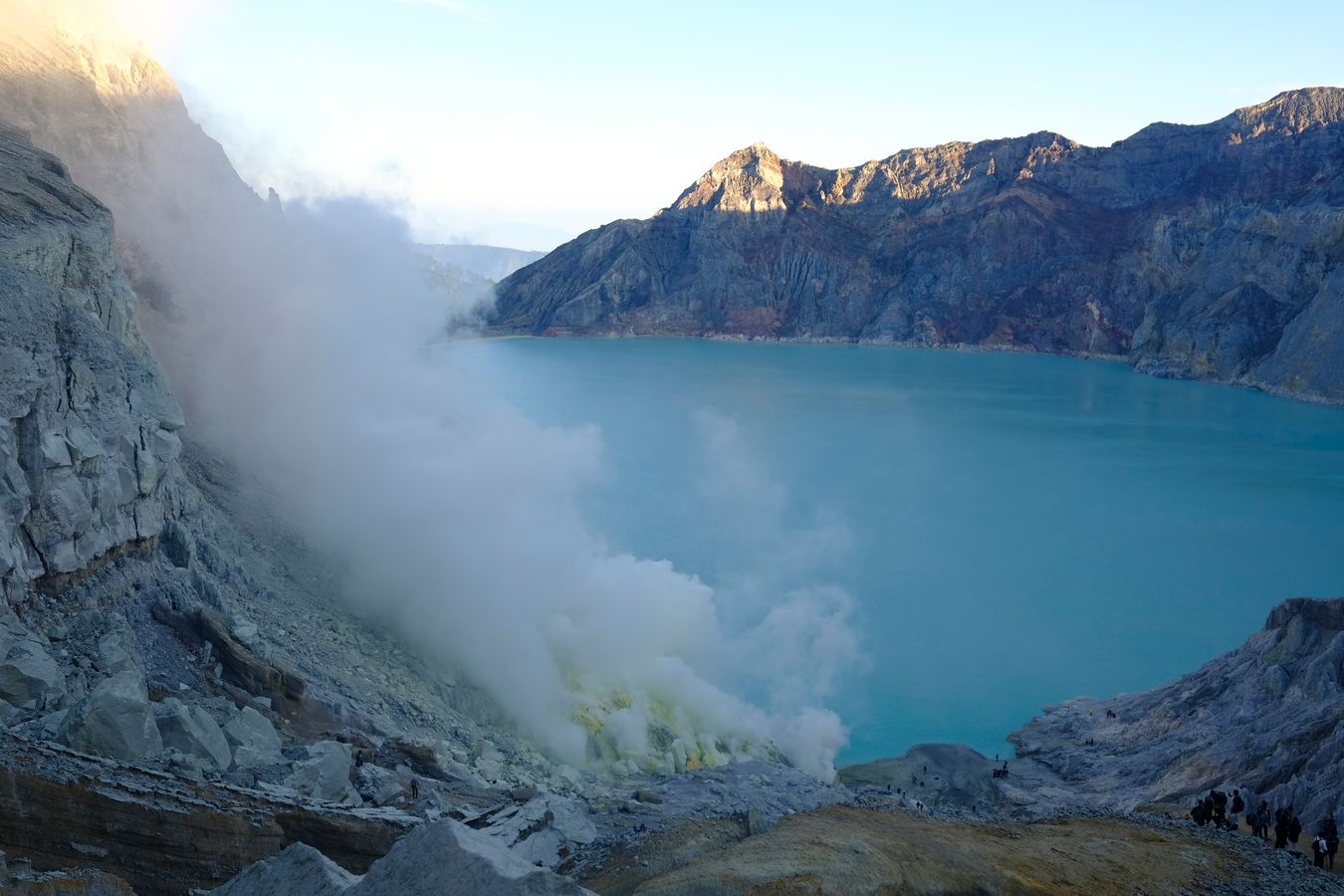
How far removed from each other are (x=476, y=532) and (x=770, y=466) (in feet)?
98.1

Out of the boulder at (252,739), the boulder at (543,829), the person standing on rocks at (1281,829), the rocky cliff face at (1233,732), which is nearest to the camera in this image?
the boulder at (543,829)

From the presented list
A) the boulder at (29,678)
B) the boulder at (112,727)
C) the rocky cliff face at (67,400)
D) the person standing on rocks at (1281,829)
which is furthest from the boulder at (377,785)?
the person standing on rocks at (1281,829)

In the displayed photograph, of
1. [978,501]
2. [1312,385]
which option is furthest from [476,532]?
[1312,385]

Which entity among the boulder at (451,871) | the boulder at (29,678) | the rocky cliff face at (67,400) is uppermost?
the rocky cliff face at (67,400)

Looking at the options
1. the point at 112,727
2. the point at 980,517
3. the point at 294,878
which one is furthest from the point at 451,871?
the point at 980,517

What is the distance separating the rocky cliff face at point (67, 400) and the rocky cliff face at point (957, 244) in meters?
102

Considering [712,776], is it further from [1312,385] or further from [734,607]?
[1312,385]

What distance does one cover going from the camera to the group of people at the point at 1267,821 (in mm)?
12383

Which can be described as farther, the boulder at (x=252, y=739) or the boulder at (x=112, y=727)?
the boulder at (x=252, y=739)

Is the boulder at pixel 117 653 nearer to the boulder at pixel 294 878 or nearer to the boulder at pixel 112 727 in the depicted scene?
the boulder at pixel 112 727

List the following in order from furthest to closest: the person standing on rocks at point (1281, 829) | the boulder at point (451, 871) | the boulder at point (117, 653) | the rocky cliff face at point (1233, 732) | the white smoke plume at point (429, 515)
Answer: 1. the white smoke plume at point (429, 515)
2. the rocky cliff face at point (1233, 732)
3. the person standing on rocks at point (1281, 829)
4. the boulder at point (117, 653)
5. the boulder at point (451, 871)

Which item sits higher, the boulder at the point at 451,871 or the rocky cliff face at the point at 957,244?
the rocky cliff face at the point at 957,244

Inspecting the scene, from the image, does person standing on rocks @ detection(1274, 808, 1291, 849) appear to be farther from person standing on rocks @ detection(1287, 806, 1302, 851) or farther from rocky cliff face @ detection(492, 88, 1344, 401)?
rocky cliff face @ detection(492, 88, 1344, 401)

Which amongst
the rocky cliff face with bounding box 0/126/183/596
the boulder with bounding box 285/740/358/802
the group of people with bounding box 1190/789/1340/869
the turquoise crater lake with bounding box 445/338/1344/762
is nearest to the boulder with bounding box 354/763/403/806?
the boulder with bounding box 285/740/358/802
